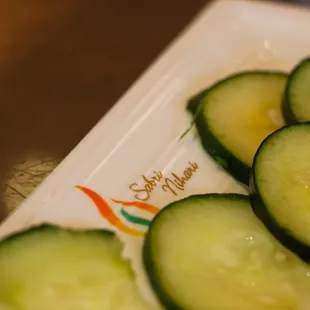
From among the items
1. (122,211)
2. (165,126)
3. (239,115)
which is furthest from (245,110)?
(122,211)

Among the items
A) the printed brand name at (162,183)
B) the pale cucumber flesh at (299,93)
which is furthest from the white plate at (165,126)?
the pale cucumber flesh at (299,93)

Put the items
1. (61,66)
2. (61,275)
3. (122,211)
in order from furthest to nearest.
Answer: (61,66) → (122,211) → (61,275)

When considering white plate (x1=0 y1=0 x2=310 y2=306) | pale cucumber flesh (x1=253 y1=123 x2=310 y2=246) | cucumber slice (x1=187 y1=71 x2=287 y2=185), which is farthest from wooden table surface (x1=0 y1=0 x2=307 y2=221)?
pale cucumber flesh (x1=253 y1=123 x2=310 y2=246)

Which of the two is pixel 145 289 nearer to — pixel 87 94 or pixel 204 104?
pixel 204 104

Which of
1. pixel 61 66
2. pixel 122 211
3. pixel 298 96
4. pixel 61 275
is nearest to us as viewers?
pixel 61 275

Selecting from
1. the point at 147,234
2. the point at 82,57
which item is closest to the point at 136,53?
the point at 82,57

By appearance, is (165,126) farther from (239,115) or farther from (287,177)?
(287,177)

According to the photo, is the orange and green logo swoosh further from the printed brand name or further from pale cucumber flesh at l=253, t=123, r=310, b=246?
pale cucumber flesh at l=253, t=123, r=310, b=246
